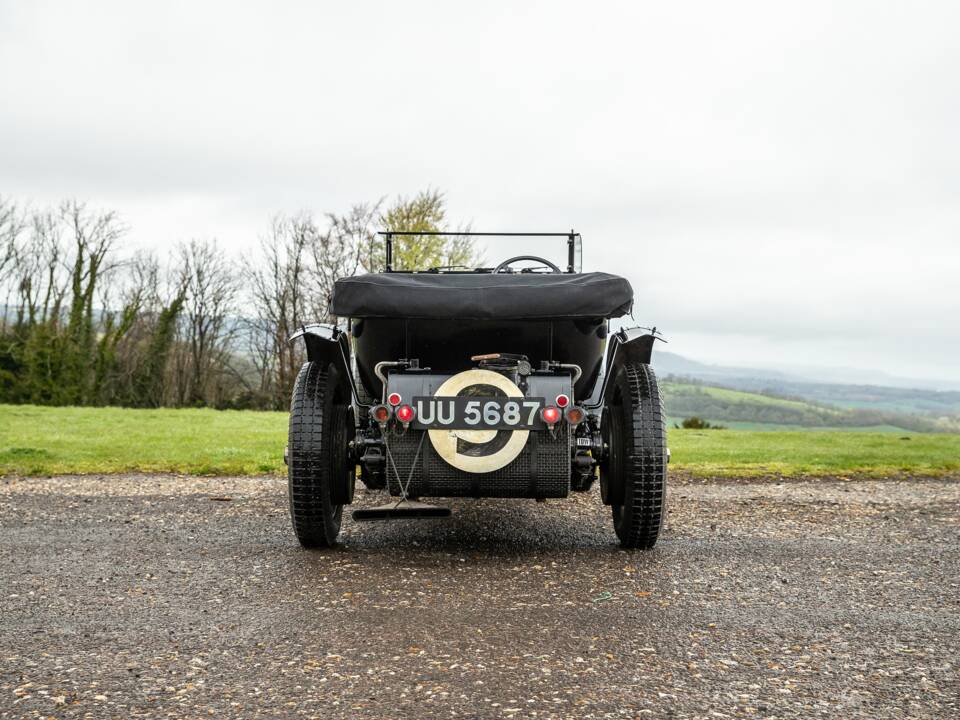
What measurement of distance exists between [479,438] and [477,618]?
1227 millimetres

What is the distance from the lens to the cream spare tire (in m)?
4.97

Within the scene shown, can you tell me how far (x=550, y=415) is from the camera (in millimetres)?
4926

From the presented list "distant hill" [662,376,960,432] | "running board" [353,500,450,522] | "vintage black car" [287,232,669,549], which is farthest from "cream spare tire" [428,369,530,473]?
"distant hill" [662,376,960,432]

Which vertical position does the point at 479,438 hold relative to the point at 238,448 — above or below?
above

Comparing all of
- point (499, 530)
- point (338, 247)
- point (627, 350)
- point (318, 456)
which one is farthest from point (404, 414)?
point (338, 247)

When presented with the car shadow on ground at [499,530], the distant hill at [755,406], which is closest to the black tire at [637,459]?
the car shadow on ground at [499,530]

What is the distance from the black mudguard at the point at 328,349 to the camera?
5.56 metres

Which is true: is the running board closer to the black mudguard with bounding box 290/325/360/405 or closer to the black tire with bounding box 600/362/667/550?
the black mudguard with bounding box 290/325/360/405

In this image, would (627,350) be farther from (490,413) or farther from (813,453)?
(813,453)

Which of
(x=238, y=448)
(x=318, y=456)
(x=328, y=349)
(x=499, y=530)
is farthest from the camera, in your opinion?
(x=238, y=448)

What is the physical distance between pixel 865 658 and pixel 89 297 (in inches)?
1487

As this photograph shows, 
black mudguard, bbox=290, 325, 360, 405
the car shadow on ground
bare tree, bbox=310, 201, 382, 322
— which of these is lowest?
the car shadow on ground

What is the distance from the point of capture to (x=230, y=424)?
747 inches

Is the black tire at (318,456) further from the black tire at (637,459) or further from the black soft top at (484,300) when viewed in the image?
the black tire at (637,459)
